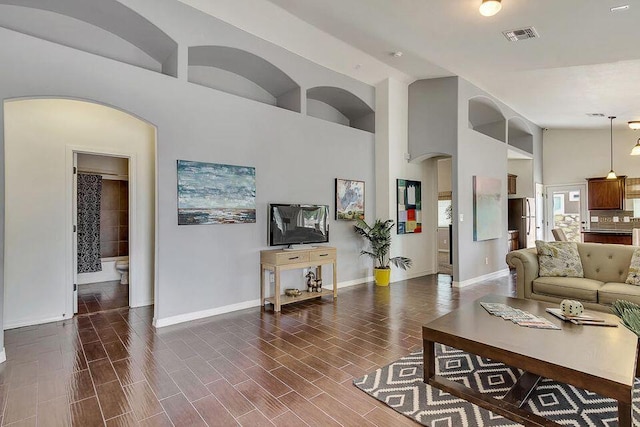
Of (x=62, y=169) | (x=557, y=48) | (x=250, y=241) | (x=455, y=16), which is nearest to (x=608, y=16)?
(x=557, y=48)

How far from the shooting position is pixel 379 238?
595cm

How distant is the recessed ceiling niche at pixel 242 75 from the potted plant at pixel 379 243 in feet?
7.71

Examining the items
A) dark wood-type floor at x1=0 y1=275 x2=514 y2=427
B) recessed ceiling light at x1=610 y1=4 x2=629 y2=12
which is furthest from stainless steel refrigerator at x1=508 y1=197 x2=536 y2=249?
recessed ceiling light at x1=610 y1=4 x2=629 y2=12

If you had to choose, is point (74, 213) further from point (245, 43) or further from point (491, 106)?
point (491, 106)

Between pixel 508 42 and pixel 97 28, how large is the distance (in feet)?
16.8

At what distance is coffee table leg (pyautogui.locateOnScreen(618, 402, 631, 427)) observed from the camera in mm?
1683

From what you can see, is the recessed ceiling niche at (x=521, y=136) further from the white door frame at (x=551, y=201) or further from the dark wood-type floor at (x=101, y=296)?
the dark wood-type floor at (x=101, y=296)

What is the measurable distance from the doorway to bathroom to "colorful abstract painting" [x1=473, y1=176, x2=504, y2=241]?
615 cm

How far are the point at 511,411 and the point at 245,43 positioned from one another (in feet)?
15.7

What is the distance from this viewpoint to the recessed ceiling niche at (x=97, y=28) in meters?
3.49

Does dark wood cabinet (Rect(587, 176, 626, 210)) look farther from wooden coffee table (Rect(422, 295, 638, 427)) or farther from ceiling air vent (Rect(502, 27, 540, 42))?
wooden coffee table (Rect(422, 295, 638, 427))

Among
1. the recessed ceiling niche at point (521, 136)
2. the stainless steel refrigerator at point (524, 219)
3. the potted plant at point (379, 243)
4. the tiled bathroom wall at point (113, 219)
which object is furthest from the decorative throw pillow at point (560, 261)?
the tiled bathroom wall at point (113, 219)

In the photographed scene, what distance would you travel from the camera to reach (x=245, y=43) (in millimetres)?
4504

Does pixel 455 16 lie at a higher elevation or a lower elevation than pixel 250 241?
higher
